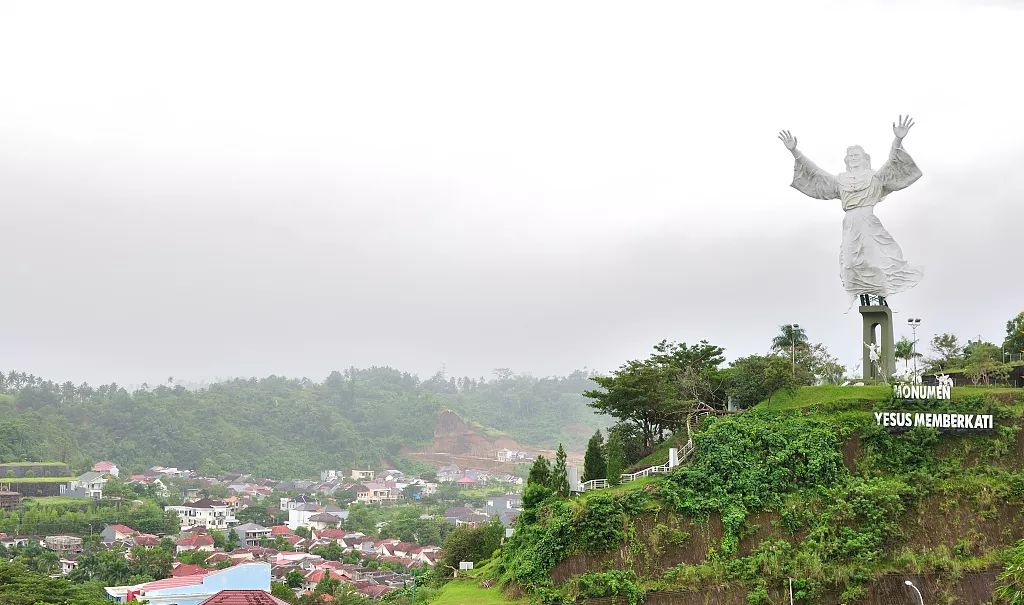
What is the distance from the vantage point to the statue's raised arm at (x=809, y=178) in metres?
31.1

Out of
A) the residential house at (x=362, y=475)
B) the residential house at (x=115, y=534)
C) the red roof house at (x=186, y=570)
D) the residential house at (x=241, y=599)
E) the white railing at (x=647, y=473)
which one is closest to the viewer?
the residential house at (x=241, y=599)

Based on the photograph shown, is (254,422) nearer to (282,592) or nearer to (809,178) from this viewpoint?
(282,592)

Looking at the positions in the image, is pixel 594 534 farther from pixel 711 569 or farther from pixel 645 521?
pixel 711 569

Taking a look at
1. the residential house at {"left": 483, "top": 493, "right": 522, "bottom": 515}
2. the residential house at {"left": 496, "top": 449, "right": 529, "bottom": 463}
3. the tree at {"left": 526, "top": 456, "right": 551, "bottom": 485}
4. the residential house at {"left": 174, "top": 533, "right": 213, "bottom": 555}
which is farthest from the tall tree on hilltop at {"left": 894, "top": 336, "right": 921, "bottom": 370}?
the residential house at {"left": 496, "top": 449, "right": 529, "bottom": 463}

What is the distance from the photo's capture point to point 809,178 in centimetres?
3128

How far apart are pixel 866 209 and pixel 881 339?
4208mm

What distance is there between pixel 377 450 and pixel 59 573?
83.2m

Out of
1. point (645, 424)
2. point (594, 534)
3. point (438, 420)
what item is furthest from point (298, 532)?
point (438, 420)

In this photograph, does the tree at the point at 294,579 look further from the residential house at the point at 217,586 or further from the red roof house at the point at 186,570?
the residential house at the point at 217,586

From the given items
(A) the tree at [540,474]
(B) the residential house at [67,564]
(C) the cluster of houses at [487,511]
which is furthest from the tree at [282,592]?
(C) the cluster of houses at [487,511]

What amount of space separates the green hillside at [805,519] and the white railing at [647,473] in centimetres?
67

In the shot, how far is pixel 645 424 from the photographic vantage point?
115ft

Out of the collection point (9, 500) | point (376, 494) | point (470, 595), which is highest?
point (470, 595)

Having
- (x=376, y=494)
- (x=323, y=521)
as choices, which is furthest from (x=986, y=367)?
(x=376, y=494)
